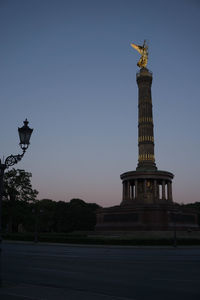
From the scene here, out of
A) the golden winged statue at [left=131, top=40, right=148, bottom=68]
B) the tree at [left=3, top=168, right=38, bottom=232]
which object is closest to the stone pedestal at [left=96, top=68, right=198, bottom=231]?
the golden winged statue at [left=131, top=40, right=148, bottom=68]

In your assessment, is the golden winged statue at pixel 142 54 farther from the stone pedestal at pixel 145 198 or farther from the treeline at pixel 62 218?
the treeline at pixel 62 218

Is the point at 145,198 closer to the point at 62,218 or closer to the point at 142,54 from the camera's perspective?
the point at 62,218

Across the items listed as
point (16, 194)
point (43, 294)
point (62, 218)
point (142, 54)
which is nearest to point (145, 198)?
point (16, 194)

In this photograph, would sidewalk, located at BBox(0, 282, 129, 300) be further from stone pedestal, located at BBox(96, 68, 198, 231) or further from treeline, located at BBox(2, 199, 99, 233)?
treeline, located at BBox(2, 199, 99, 233)

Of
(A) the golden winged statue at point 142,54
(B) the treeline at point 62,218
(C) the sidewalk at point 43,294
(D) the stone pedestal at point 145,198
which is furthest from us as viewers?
(B) the treeline at point 62,218

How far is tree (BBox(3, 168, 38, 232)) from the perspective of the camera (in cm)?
5881

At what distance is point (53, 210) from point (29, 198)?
113ft

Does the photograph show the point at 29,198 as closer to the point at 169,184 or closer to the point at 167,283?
the point at 169,184

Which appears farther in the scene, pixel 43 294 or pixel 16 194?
pixel 16 194

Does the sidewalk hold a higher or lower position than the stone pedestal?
lower

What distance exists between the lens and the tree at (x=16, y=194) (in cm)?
5881

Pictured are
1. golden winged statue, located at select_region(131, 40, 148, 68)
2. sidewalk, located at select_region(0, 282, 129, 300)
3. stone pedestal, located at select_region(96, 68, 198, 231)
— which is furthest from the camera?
golden winged statue, located at select_region(131, 40, 148, 68)

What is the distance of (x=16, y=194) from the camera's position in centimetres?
6078

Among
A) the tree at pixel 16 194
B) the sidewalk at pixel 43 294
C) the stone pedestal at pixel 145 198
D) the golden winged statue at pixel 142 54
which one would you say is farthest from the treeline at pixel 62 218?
the sidewalk at pixel 43 294
